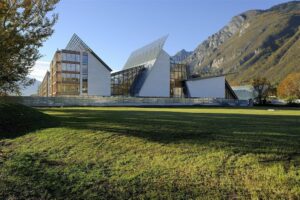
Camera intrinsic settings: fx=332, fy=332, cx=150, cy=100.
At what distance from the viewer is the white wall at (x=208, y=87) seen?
248 ft

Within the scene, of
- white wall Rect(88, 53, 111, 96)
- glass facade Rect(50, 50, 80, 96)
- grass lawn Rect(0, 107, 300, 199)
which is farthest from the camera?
white wall Rect(88, 53, 111, 96)

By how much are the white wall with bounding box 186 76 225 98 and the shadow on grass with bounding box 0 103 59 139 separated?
60434mm

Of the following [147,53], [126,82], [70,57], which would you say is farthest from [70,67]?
[147,53]

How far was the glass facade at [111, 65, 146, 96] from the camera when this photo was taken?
73.6m

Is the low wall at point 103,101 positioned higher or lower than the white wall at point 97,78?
lower

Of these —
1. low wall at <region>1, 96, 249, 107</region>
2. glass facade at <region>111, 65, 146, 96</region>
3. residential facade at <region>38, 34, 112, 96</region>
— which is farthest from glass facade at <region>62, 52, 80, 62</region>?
low wall at <region>1, 96, 249, 107</region>

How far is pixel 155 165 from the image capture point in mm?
7402

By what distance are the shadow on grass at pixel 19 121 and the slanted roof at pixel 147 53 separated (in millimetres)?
55654

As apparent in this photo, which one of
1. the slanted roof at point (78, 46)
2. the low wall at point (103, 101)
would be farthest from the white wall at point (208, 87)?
the slanted roof at point (78, 46)

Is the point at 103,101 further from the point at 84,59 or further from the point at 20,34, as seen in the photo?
the point at 20,34

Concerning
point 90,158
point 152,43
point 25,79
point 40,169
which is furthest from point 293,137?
point 152,43

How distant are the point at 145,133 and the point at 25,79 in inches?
494

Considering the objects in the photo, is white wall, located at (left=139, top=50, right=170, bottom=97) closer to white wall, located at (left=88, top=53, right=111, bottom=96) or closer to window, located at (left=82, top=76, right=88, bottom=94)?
white wall, located at (left=88, top=53, right=111, bottom=96)

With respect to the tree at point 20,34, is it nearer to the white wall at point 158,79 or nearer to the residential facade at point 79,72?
the residential facade at point 79,72
